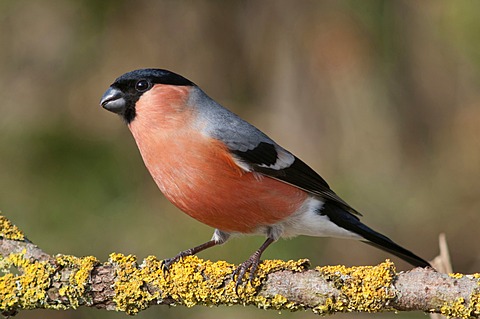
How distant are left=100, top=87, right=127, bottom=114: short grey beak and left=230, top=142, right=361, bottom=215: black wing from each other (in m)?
0.51

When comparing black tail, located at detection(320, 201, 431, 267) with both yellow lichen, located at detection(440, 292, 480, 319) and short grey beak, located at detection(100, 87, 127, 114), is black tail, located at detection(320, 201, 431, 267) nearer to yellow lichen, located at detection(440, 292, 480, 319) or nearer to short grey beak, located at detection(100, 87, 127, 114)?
yellow lichen, located at detection(440, 292, 480, 319)

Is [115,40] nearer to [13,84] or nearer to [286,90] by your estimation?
[13,84]

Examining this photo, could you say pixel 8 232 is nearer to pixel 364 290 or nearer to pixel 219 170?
pixel 219 170

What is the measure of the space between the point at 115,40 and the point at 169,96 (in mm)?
1820

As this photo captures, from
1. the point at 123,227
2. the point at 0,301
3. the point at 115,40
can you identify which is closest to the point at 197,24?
the point at 115,40

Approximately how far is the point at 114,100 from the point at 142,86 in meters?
0.14

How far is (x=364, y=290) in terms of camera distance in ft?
7.93

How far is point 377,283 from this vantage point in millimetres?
2428

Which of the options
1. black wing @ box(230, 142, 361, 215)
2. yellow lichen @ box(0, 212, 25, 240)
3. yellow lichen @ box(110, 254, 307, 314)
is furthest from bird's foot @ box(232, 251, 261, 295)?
yellow lichen @ box(0, 212, 25, 240)

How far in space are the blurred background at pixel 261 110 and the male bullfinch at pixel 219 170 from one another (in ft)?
2.97

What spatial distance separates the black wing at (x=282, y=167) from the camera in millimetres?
3004

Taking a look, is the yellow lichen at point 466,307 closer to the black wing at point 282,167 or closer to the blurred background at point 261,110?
the black wing at point 282,167

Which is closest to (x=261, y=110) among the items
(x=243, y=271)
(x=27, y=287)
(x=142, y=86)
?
(x=142, y=86)

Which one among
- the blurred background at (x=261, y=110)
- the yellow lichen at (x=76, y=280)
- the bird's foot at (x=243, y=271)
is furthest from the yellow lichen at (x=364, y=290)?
the blurred background at (x=261, y=110)
